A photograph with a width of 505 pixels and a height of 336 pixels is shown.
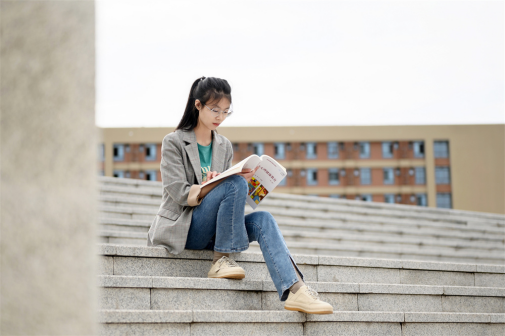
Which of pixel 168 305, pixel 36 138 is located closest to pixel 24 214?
pixel 36 138

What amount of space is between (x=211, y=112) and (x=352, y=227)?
4161 millimetres

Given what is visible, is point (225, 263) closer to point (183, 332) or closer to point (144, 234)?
point (183, 332)

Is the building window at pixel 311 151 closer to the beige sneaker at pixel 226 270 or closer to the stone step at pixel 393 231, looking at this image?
the stone step at pixel 393 231

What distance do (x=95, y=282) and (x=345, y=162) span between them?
1154 inches

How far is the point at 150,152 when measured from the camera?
28641mm

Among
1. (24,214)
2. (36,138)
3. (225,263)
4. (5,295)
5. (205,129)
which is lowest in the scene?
(225,263)

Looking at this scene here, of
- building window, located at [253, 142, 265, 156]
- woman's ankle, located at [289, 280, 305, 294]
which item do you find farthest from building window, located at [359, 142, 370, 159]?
woman's ankle, located at [289, 280, 305, 294]

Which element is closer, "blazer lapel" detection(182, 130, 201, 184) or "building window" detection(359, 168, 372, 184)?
"blazer lapel" detection(182, 130, 201, 184)

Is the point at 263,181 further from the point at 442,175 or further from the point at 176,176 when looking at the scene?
the point at 442,175

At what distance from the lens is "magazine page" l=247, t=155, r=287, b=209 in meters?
3.07

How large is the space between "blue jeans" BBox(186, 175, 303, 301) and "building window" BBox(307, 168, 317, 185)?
27.1 metres

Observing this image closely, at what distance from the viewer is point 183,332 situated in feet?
8.02

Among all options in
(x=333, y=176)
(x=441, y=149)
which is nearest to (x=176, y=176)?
(x=333, y=176)

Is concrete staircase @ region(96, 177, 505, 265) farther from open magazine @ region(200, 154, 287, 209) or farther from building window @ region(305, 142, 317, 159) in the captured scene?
building window @ region(305, 142, 317, 159)
